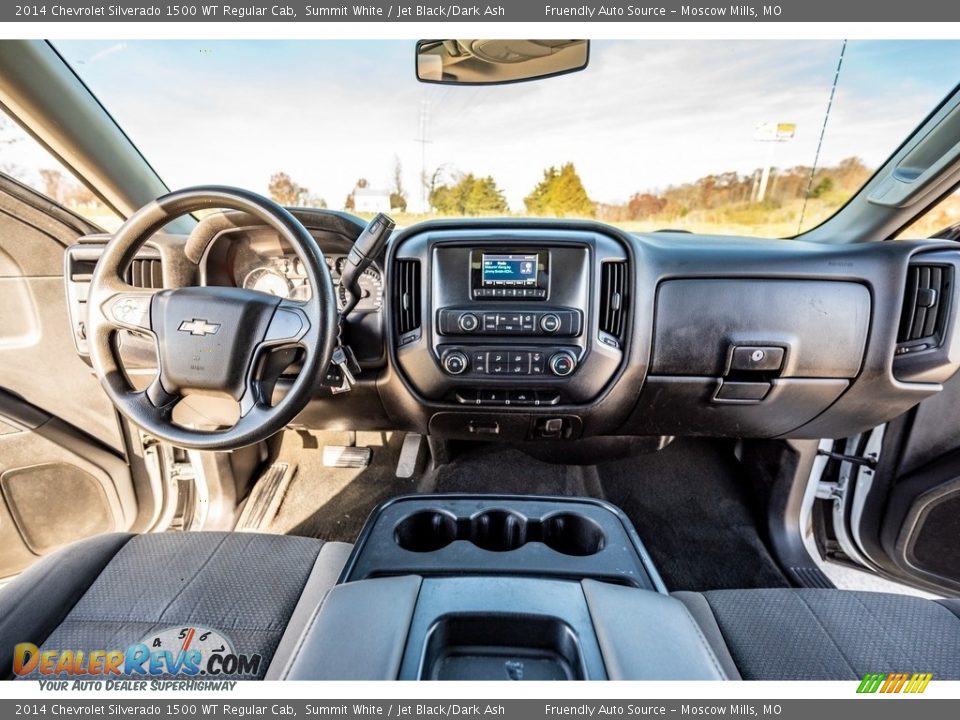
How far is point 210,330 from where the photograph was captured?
1326 mm

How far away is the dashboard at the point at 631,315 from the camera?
1.60 metres

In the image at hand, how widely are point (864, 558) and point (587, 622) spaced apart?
1.71 meters

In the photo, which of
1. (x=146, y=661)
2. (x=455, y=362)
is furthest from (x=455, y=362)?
(x=146, y=661)

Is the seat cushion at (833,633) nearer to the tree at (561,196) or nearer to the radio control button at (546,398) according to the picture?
the radio control button at (546,398)

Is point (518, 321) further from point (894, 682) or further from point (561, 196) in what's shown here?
point (894, 682)

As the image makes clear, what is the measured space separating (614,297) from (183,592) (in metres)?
1.51

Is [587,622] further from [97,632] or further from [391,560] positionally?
[97,632]

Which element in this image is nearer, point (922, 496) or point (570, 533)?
point (570, 533)

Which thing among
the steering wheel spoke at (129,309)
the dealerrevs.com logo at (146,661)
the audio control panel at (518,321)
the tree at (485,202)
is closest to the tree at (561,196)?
the tree at (485,202)

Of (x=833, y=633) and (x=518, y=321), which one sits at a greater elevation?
(x=518, y=321)

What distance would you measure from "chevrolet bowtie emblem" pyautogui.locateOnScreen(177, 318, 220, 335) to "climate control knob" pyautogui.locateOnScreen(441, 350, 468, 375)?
27.6 inches

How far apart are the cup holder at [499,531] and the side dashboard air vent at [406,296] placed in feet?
2.07
